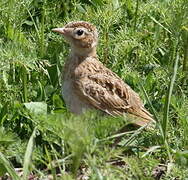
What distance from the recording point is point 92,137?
14.4 feet

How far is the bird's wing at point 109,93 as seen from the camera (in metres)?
6.20

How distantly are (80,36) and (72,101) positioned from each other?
601 mm

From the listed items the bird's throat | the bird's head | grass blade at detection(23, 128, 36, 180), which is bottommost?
grass blade at detection(23, 128, 36, 180)

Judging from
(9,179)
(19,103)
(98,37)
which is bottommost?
(9,179)

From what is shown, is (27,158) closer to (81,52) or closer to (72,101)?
(72,101)

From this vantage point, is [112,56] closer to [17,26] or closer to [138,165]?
[17,26]

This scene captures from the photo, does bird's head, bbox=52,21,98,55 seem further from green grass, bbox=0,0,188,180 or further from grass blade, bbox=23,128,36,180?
grass blade, bbox=23,128,36,180

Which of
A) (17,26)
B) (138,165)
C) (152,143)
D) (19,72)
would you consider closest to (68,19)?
(17,26)

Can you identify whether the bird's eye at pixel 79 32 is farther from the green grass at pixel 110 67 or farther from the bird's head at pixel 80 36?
the green grass at pixel 110 67

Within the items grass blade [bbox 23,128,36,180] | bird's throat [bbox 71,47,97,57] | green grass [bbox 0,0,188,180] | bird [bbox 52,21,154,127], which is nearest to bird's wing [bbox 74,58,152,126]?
bird [bbox 52,21,154,127]

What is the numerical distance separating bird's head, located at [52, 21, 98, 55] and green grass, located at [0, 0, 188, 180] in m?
0.33

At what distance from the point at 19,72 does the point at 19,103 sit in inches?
14.0

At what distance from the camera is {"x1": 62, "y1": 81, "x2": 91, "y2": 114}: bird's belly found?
602 centimetres

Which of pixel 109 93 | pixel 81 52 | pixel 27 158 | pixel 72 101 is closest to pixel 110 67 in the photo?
pixel 81 52
